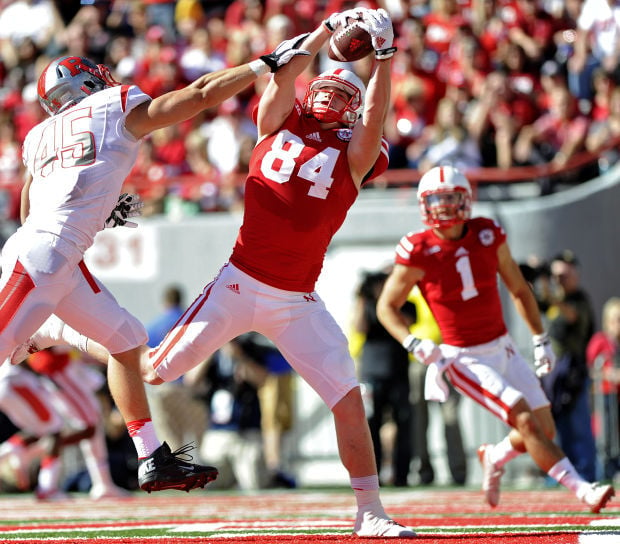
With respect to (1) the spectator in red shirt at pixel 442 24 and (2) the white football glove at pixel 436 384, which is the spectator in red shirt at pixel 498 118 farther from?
(2) the white football glove at pixel 436 384

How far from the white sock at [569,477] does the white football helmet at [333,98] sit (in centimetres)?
235

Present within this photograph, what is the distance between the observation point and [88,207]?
19.1ft

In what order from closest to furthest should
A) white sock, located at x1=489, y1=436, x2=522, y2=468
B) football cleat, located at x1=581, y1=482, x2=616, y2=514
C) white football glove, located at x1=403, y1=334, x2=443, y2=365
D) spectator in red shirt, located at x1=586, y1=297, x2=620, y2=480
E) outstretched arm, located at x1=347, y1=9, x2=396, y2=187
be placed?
outstretched arm, located at x1=347, y1=9, x2=396, y2=187, football cleat, located at x1=581, y1=482, x2=616, y2=514, white football glove, located at x1=403, y1=334, x2=443, y2=365, white sock, located at x1=489, y1=436, x2=522, y2=468, spectator in red shirt, located at x1=586, y1=297, x2=620, y2=480

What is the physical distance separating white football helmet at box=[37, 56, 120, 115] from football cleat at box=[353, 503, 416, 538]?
229 centimetres

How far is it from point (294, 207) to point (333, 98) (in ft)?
1.81

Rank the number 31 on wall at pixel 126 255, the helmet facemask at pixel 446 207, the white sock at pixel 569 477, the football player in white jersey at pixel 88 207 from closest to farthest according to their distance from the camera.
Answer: the football player in white jersey at pixel 88 207
the white sock at pixel 569 477
the helmet facemask at pixel 446 207
the number 31 on wall at pixel 126 255

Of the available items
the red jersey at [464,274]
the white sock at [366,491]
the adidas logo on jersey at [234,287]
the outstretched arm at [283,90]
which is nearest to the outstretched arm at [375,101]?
the outstretched arm at [283,90]

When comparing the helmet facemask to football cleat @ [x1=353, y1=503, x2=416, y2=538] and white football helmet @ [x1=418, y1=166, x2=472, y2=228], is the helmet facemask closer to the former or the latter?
white football helmet @ [x1=418, y1=166, x2=472, y2=228]

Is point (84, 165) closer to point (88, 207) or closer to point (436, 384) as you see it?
point (88, 207)

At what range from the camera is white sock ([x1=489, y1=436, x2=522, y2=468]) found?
307 inches

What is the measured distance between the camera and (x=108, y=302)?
595 cm

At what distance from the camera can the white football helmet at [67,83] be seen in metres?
5.99

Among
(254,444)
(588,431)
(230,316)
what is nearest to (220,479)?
(254,444)

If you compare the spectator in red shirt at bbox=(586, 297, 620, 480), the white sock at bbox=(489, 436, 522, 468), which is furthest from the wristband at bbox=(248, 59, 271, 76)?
the spectator in red shirt at bbox=(586, 297, 620, 480)
